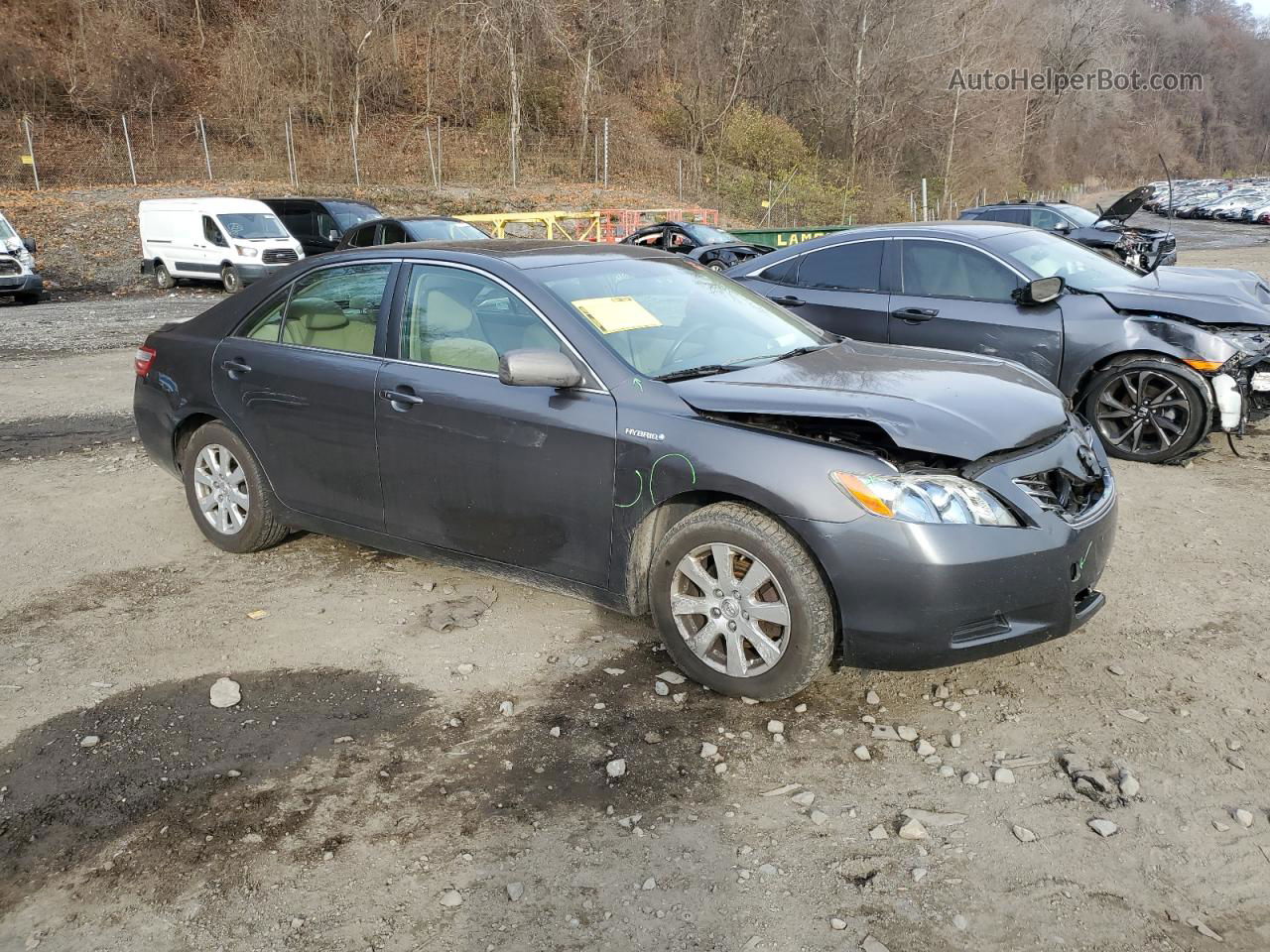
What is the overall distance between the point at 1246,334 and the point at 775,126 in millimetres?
42739

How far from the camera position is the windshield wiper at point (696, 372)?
Result: 3.97 meters

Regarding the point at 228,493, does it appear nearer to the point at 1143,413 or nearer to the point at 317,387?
the point at 317,387

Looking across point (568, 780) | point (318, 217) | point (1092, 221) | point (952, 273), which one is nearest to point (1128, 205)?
point (1092, 221)

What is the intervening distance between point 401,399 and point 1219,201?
2454 inches

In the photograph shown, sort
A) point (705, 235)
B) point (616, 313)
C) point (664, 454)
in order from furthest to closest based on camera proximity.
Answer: point (705, 235) < point (616, 313) < point (664, 454)

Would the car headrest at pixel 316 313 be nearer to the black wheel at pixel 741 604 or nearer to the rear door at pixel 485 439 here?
the rear door at pixel 485 439

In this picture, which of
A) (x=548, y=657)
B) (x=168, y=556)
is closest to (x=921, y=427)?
(x=548, y=657)

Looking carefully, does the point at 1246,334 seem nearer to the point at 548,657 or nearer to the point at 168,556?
the point at 548,657

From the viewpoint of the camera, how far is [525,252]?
15.0 feet

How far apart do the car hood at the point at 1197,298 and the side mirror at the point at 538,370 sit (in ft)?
15.7

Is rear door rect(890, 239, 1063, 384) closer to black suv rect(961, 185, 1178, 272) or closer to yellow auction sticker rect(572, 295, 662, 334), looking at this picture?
yellow auction sticker rect(572, 295, 662, 334)

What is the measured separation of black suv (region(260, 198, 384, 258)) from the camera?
20.9 meters

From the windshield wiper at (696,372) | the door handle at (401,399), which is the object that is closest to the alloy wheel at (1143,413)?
the windshield wiper at (696,372)

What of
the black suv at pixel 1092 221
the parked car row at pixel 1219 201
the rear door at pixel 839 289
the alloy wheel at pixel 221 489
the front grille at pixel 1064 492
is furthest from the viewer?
the parked car row at pixel 1219 201
